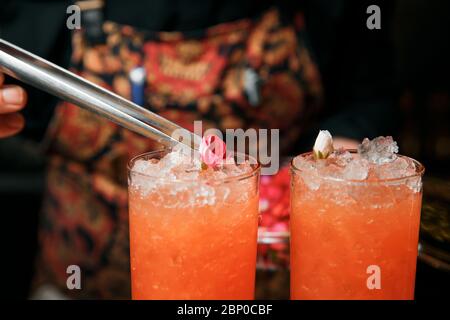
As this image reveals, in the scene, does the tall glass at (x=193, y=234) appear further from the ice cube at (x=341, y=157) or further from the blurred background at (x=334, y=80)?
the blurred background at (x=334, y=80)

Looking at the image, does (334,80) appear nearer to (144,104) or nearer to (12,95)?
(144,104)

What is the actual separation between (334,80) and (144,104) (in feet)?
2.74

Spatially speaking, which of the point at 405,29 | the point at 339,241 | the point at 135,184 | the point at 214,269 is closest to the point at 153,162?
the point at 135,184

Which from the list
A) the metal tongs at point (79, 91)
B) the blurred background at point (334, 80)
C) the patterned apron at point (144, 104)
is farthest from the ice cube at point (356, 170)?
the blurred background at point (334, 80)

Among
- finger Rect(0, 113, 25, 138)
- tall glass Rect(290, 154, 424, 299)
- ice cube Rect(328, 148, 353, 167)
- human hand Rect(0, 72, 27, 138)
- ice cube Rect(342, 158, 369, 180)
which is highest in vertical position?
human hand Rect(0, 72, 27, 138)

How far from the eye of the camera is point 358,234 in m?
0.95

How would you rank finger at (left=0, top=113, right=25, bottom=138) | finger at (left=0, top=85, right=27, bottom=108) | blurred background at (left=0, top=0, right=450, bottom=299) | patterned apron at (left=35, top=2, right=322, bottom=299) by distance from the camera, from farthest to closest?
blurred background at (left=0, top=0, right=450, bottom=299), patterned apron at (left=35, top=2, right=322, bottom=299), finger at (left=0, top=113, right=25, bottom=138), finger at (left=0, top=85, right=27, bottom=108)

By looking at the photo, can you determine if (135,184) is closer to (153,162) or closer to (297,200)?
(153,162)

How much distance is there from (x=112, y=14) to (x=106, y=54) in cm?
13

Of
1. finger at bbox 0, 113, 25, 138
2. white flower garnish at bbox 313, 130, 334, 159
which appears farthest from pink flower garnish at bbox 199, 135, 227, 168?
finger at bbox 0, 113, 25, 138

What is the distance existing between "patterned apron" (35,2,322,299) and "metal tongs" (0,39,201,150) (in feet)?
3.21

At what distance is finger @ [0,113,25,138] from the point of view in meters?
1.39

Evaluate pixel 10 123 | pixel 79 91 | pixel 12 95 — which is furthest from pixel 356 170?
pixel 10 123

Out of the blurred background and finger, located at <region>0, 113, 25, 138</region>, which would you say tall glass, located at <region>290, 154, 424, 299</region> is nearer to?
finger, located at <region>0, 113, 25, 138</region>
